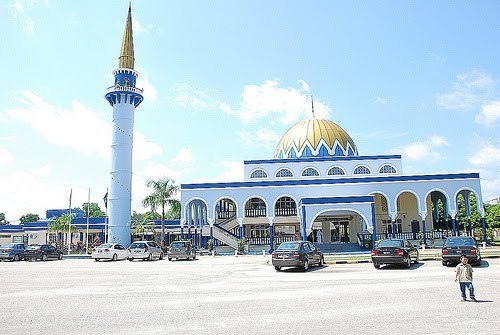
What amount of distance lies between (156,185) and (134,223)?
1477 centimetres

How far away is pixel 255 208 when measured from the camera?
4250 centimetres

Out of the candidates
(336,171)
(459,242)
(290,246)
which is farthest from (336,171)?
(290,246)

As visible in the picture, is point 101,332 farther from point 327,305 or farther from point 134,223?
point 134,223

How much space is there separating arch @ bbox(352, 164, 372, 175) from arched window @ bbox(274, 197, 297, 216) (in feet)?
31.8

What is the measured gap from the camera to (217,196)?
38.3 meters

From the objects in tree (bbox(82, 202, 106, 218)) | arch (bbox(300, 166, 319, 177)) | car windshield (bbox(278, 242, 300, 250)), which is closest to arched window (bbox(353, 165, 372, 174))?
arch (bbox(300, 166, 319, 177))

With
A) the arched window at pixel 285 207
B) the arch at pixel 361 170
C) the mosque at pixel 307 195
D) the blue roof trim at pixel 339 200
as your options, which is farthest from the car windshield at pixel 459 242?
the arch at pixel 361 170

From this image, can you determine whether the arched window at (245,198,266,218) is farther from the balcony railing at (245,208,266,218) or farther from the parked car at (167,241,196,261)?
the parked car at (167,241,196,261)

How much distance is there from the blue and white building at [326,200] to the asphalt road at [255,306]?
67.9 ft

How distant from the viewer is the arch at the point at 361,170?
155 feet

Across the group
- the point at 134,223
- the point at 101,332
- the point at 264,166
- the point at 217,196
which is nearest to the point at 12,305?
the point at 101,332

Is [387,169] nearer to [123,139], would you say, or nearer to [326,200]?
[326,200]

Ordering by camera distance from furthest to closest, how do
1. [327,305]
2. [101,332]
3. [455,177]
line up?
[455,177] → [327,305] → [101,332]

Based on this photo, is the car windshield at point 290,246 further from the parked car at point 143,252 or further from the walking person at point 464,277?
the parked car at point 143,252
